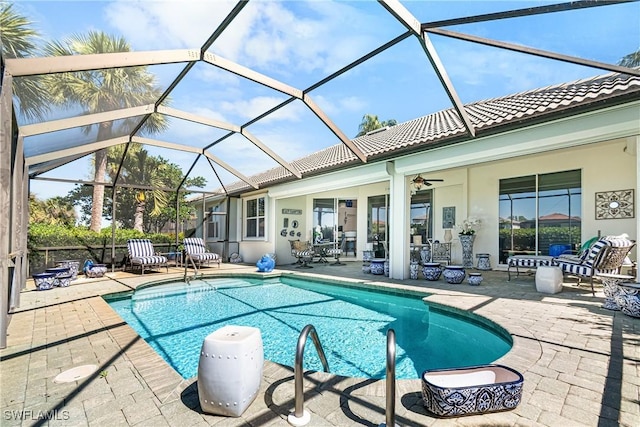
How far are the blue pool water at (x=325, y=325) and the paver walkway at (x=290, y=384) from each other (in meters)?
0.64

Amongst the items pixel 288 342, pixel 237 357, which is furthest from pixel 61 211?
pixel 237 357

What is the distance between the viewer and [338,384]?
2.73 m

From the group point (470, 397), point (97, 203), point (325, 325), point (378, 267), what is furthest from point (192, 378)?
point (97, 203)

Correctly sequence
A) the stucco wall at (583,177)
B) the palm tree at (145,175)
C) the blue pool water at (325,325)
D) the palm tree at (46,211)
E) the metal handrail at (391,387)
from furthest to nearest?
1. the palm tree at (46,211)
2. the palm tree at (145,175)
3. the stucco wall at (583,177)
4. the blue pool water at (325,325)
5. the metal handrail at (391,387)

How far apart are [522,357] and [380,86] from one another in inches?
229

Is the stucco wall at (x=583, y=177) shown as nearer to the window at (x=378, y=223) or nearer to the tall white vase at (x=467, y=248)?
the tall white vase at (x=467, y=248)

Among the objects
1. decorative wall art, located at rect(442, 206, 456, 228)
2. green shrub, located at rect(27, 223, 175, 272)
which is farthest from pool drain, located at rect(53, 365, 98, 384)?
decorative wall art, located at rect(442, 206, 456, 228)

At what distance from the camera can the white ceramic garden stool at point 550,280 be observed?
6.38 metres

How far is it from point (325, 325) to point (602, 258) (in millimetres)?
5482

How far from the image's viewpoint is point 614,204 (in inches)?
309

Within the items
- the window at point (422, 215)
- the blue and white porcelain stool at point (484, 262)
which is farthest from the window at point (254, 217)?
the blue and white porcelain stool at point (484, 262)

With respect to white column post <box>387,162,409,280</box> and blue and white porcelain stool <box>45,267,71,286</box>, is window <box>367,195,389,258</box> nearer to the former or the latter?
white column post <box>387,162,409,280</box>

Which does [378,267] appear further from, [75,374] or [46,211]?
[46,211]

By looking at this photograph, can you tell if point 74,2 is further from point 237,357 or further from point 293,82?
point 237,357
